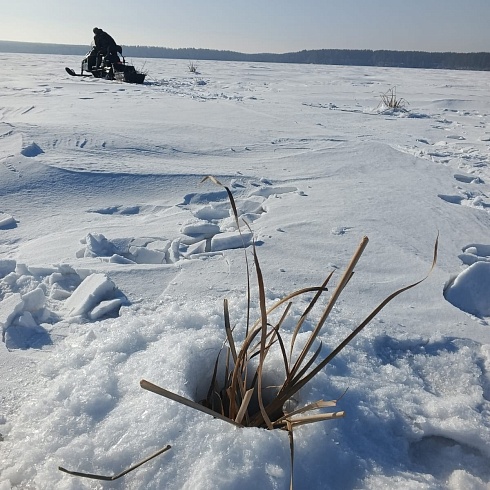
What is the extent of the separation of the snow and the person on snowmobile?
22.3 feet

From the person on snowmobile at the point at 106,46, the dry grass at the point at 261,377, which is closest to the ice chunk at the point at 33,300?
the dry grass at the point at 261,377

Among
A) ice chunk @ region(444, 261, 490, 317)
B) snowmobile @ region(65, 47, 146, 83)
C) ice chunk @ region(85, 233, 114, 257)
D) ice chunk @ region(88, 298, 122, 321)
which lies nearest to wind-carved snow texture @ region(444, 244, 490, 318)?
ice chunk @ region(444, 261, 490, 317)

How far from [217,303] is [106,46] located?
32.7 feet

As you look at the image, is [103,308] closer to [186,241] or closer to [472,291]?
[186,241]

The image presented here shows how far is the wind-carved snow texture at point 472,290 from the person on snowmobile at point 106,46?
9667 mm

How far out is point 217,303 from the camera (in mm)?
1413

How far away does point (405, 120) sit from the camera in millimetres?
5637

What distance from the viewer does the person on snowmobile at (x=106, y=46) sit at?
955cm

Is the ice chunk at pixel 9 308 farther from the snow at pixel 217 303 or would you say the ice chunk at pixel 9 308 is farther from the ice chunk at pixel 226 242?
the ice chunk at pixel 226 242

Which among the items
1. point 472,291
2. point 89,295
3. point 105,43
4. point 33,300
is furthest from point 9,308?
point 105,43

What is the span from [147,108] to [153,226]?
348cm

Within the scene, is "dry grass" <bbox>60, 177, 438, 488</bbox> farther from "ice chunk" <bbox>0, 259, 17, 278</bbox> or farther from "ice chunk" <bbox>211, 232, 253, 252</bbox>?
"ice chunk" <bbox>0, 259, 17, 278</bbox>

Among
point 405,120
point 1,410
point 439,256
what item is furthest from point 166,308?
point 405,120

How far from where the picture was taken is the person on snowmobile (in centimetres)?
955
